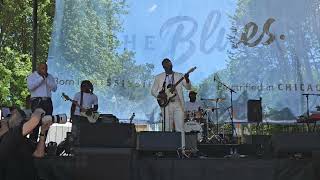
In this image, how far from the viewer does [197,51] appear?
384 inches

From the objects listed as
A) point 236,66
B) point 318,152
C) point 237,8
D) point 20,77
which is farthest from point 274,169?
point 20,77

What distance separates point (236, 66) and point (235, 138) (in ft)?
4.80

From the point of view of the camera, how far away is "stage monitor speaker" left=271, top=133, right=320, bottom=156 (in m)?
5.16

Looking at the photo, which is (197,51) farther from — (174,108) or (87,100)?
(87,100)

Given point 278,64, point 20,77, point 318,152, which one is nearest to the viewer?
point 318,152

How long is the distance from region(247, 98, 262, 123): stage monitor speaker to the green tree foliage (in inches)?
418

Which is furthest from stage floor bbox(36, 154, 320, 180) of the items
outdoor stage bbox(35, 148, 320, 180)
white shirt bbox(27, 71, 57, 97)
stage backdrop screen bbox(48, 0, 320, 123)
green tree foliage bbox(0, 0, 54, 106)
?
green tree foliage bbox(0, 0, 54, 106)

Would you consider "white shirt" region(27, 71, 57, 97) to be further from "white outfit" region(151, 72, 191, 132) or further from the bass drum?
the bass drum

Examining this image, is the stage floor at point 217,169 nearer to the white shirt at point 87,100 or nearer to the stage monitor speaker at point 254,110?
the white shirt at point 87,100

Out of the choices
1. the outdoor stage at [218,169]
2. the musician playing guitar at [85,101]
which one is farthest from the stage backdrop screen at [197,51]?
the outdoor stage at [218,169]

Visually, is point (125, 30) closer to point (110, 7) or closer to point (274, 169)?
point (110, 7)

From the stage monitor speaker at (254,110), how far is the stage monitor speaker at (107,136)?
4.71 m

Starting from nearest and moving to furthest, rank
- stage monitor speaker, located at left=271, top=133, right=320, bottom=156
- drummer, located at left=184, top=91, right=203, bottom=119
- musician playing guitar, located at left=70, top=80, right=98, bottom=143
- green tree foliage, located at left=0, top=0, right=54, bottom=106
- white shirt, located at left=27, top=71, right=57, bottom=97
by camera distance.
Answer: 1. stage monitor speaker, located at left=271, top=133, right=320, bottom=156
2. white shirt, located at left=27, top=71, right=57, bottom=97
3. musician playing guitar, located at left=70, top=80, right=98, bottom=143
4. drummer, located at left=184, top=91, right=203, bottom=119
5. green tree foliage, located at left=0, top=0, right=54, bottom=106

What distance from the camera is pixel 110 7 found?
32.5 feet
